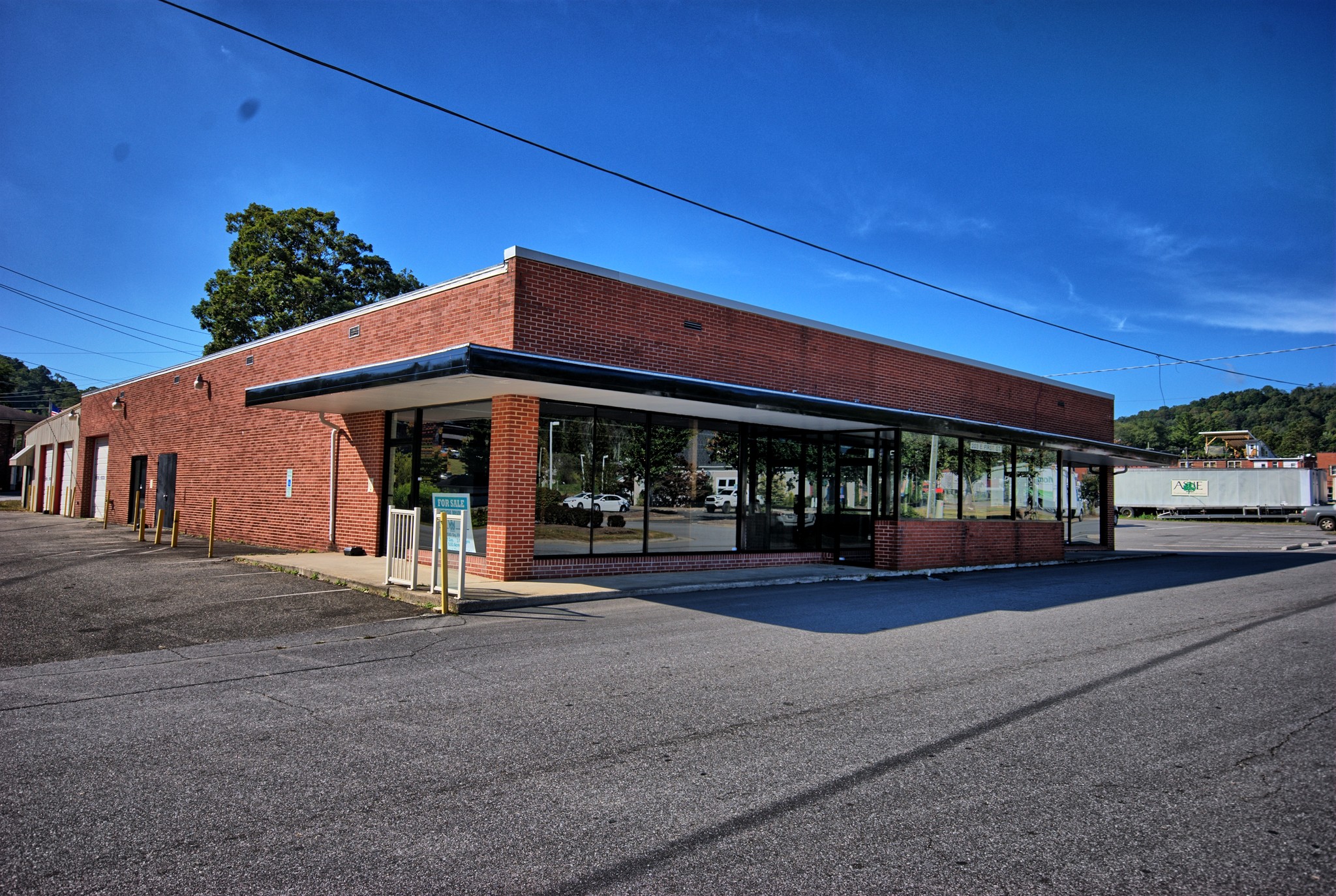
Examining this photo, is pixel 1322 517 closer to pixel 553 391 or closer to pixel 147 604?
pixel 553 391

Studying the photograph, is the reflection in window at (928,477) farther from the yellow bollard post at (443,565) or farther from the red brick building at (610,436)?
the yellow bollard post at (443,565)

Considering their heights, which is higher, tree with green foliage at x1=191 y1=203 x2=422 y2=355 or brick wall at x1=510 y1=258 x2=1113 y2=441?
tree with green foliage at x1=191 y1=203 x2=422 y2=355

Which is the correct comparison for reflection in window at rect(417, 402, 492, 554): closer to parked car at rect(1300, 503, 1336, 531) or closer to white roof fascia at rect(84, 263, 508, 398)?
white roof fascia at rect(84, 263, 508, 398)

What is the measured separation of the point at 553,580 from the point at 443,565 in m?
3.18

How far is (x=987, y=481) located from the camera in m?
20.3

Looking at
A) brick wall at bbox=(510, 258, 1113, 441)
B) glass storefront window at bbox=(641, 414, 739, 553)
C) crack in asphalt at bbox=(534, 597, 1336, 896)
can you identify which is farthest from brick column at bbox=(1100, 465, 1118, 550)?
crack in asphalt at bbox=(534, 597, 1336, 896)

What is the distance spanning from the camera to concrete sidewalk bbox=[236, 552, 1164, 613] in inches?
433

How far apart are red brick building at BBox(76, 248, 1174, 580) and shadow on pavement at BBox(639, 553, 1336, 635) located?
2.22m

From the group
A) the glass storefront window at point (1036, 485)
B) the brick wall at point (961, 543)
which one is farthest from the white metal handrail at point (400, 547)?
the glass storefront window at point (1036, 485)

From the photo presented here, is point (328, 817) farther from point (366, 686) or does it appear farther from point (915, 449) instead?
point (915, 449)

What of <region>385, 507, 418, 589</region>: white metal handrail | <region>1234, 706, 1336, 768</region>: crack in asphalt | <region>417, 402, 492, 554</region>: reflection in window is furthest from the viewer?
<region>417, 402, 492, 554</region>: reflection in window

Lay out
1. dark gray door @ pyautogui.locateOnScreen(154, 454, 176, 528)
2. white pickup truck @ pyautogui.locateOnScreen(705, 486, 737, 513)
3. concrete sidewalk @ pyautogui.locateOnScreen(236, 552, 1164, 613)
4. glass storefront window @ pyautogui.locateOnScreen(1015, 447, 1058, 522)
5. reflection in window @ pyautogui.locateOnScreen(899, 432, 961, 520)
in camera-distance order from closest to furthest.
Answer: concrete sidewalk @ pyautogui.locateOnScreen(236, 552, 1164, 613) < white pickup truck @ pyautogui.locateOnScreen(705, 486, 737, 513) < reflection in window @ pyautogui.locateOnScreen(899, 432, 961, 520) < glass storefront window @ pyautogui.locateOnScreen(1015, 447, 1058, 522) < dark gray door @ pyautogui.locateOnScreen(154, 454, 176, 528)

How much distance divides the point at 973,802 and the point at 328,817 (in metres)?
3.29

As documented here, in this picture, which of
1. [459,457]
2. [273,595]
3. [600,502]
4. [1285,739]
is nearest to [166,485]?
[459,457]
